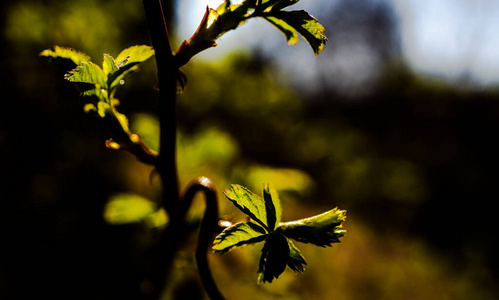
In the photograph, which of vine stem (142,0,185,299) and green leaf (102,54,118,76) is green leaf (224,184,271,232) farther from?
green leaf (102,54,118,76)

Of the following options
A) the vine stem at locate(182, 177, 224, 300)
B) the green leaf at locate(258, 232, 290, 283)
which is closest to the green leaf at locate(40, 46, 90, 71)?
the vine stem at locate(182, 177, 224, 300)

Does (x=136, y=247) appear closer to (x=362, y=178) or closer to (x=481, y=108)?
(x=362, y=178)

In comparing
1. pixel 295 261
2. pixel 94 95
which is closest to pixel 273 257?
pixel 295 261

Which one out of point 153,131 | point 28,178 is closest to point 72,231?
point 28,178

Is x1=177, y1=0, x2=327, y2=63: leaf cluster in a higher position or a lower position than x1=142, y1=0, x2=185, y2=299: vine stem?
higher

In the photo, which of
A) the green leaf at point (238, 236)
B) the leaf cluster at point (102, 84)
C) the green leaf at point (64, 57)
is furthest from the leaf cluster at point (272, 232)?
the green leaf at point (64, 57)

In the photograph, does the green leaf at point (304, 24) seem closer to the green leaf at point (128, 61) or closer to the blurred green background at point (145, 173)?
the green leaf at point (128, 61)

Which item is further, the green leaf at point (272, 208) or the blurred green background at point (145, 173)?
the blurred green background at point (145, 173)
